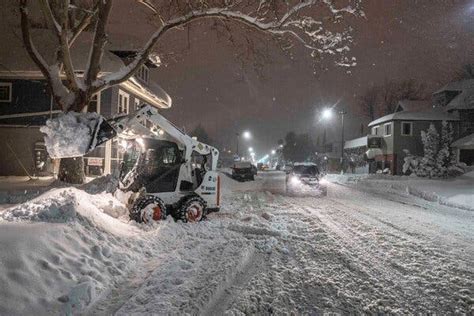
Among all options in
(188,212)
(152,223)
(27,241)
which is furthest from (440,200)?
(27,241)

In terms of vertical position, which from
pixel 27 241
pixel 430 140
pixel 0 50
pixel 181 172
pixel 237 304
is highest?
pixel 0 50

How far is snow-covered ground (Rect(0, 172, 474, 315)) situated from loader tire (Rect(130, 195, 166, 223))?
37 centimetres

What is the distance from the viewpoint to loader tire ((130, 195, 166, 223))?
385 inches

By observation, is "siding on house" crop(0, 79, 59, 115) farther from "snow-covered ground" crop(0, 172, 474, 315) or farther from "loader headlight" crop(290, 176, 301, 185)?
"snow-covered ground" crop(0, 172, 474, 315)

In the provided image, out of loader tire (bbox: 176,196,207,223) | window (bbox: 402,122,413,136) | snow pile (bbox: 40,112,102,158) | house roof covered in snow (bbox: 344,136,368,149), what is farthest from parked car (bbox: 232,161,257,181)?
snow pile (bbox: 40,112,102,158)

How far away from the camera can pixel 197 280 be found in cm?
591

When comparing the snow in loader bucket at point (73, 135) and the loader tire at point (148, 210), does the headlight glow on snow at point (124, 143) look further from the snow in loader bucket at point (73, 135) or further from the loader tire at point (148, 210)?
the loader tire at point (148, 210)

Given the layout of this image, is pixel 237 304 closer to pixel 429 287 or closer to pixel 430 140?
pixel 429 287

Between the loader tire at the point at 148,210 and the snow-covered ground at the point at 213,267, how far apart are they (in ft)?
1.21

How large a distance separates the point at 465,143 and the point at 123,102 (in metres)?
34.6

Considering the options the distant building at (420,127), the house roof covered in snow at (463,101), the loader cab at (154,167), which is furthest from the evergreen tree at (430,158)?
the loader cab at (154,167)

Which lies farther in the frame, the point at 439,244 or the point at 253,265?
the point at 439,244

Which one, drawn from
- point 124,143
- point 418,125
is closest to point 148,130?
point 124,143

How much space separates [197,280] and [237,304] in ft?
3.45
